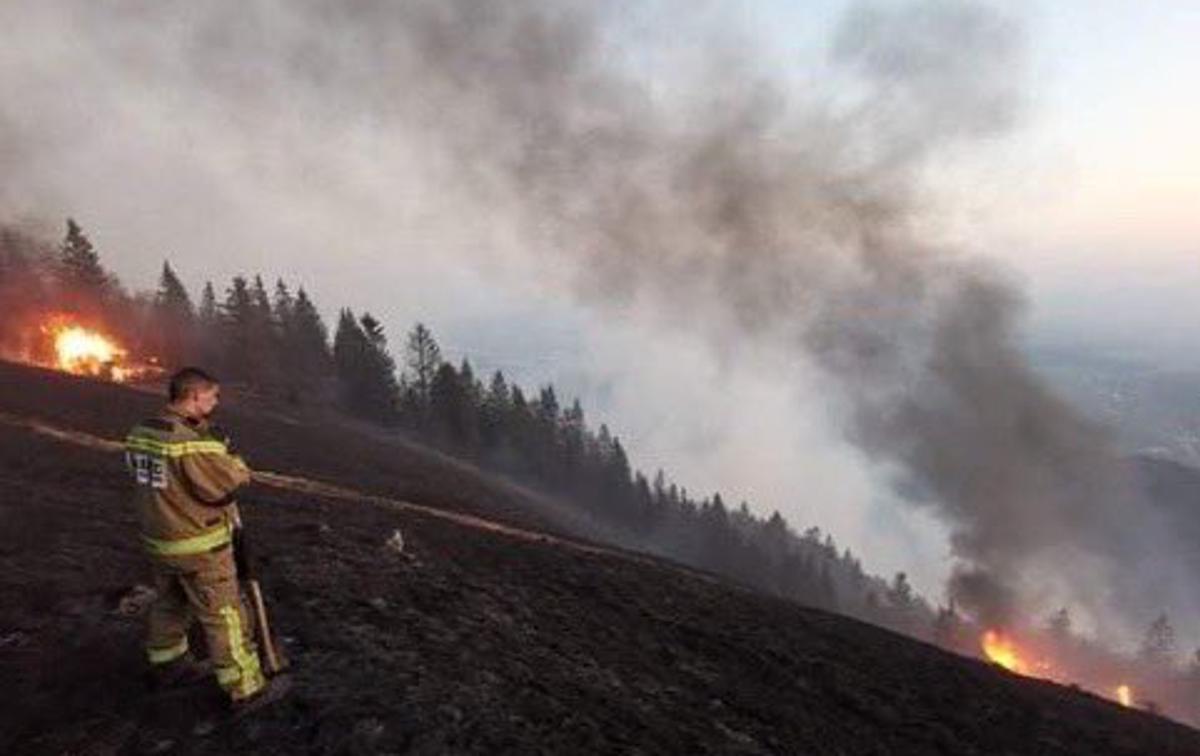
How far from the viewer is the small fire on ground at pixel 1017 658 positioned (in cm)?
10006

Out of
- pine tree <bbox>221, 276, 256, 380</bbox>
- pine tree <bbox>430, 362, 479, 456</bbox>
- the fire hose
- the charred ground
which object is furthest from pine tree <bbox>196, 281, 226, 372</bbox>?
the fire hose

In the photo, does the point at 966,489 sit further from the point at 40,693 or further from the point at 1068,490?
the point at 40,693

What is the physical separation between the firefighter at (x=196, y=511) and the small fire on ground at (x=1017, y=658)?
100273 mm

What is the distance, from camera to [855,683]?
64.3 feet

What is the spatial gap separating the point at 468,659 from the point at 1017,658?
104 meters

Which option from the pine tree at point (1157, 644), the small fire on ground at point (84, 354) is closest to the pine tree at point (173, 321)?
the small fire on ground at point (84, 354)

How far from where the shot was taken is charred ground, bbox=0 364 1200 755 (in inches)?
438

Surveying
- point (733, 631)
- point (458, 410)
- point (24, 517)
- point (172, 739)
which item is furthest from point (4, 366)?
point (458, 410)

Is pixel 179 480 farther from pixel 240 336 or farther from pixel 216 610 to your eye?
pixel 240 336

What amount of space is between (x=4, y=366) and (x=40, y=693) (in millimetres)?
42216

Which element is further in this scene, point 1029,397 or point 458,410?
point 1029,397

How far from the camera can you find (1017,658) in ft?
342

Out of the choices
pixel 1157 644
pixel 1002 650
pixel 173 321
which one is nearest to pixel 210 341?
pixel 173 321

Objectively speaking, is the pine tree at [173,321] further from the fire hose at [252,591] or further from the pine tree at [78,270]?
the fire hose at [252,591]
